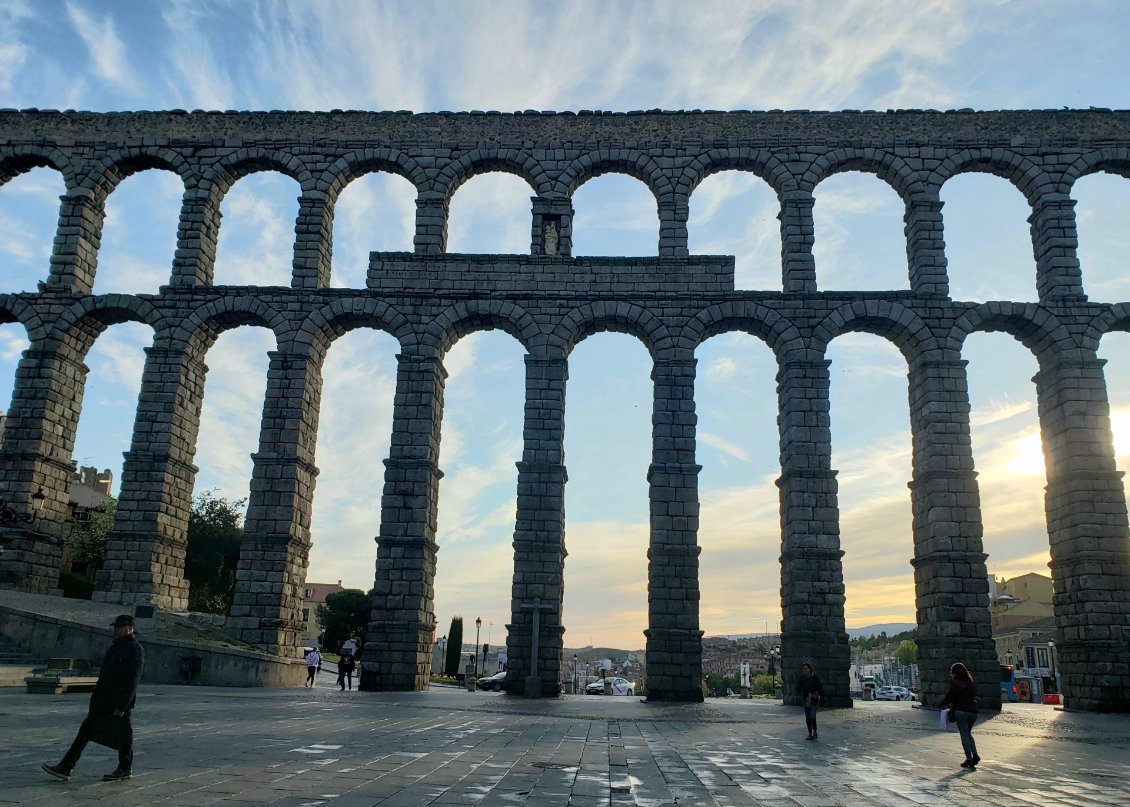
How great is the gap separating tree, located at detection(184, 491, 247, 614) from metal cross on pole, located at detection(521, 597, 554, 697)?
107 ft

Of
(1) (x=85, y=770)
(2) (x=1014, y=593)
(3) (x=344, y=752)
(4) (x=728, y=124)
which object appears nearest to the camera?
(1) (x=85, y=770)

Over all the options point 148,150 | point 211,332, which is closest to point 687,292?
point 211,332

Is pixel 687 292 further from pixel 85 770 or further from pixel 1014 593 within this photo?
pixel 1014 593

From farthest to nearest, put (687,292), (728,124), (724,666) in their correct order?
(724,666) < (728,124) < (687,292)

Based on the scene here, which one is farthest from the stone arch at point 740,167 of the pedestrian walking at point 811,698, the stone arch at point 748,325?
the pedestrian walking at point 811,698

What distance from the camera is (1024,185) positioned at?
2872cm

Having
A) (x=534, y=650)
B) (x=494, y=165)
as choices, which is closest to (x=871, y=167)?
(x=494, y=165)

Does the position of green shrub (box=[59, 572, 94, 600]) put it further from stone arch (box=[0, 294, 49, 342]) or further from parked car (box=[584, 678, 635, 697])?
parked car (box=[584, 678, 635, 697])

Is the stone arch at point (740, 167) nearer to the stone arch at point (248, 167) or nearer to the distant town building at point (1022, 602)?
the stone arch at point (248, 167)

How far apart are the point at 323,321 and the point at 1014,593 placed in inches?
3375

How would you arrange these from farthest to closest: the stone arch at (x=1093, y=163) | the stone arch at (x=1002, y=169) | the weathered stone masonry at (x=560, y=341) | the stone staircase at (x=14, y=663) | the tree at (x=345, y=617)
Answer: the tree at (x=345, y=617)
the stone arch at (x=1002, y=169)
the stone arch at (x=1093, y=163)
the weathered stone masonry at (x=560, y=341)
the stone staircase at (x=14, y=663)

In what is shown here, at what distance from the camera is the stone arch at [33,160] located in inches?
1206

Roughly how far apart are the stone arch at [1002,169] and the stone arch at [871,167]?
71cm

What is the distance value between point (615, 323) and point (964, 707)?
1816cm
